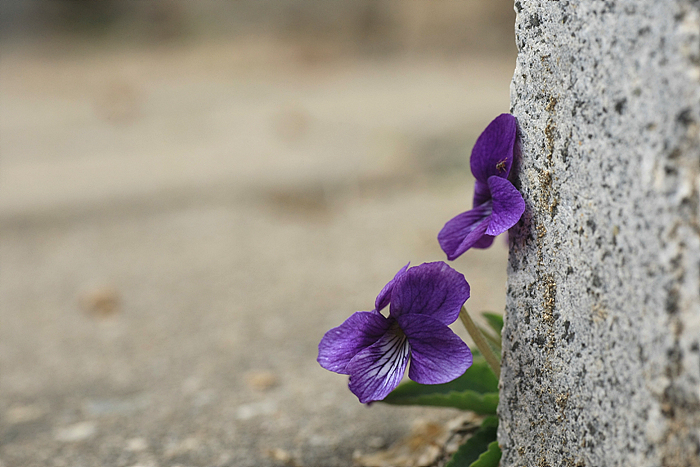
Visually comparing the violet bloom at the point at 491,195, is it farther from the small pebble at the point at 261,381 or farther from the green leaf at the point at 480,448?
the small pebble at the point at 261,381

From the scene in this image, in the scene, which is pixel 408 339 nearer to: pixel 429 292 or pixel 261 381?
pixel 429 292

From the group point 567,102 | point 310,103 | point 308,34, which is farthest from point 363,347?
point 308,34

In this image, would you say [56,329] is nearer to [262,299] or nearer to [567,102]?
[262,299]

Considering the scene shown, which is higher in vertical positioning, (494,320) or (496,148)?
(496,148)

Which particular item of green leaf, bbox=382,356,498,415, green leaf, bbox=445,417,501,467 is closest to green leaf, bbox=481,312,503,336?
green leaf, bbox=382,356,498,415

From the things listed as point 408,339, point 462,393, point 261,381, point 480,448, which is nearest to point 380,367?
point 408,339

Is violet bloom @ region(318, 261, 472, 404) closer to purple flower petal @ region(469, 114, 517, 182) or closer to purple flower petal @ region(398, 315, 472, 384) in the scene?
purple flower petal @ region(398, 315, 472, 384)
